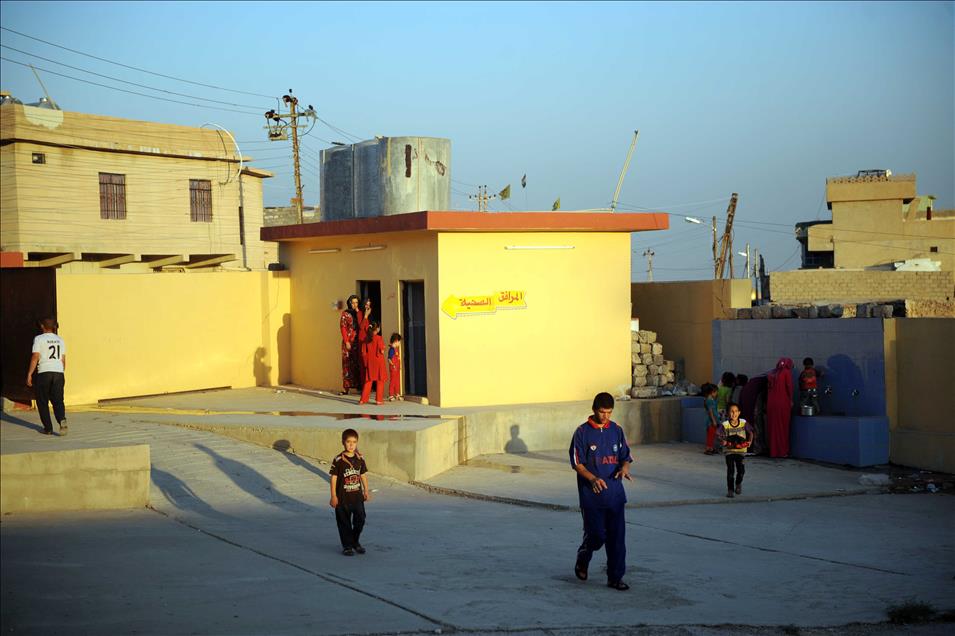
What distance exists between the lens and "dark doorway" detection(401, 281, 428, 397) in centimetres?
1711

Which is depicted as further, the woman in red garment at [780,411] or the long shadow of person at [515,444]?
the long shadow of person at [515,444]

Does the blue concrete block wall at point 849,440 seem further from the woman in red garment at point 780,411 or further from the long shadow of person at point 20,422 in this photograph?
the long shadow of person at point 20,422

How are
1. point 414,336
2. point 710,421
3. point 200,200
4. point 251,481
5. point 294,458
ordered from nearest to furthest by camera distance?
point 251,481 → point 294,458 → point 710,421 → point 414,336 → point 200,200

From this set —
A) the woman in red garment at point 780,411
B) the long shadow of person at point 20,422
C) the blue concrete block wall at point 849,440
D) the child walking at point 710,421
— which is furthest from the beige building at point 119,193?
the long shadow of person at point 20,422

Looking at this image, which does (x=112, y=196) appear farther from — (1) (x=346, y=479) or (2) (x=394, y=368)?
(1) (x=346, y=479)

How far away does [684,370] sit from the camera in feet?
63.3

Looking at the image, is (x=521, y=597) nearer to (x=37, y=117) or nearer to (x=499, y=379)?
(x=499, y=379)

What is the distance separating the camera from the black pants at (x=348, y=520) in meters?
8.73

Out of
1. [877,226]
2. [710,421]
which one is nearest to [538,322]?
[710,421]

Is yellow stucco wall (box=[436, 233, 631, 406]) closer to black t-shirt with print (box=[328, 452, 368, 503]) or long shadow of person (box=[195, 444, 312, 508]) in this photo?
long shadow of person (box=[195, 444, 312, 508])

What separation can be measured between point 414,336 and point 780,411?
20.1 feet

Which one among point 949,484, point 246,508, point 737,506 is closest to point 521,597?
point 246,508

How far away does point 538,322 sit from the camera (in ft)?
55.6

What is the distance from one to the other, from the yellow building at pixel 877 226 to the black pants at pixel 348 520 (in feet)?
106
